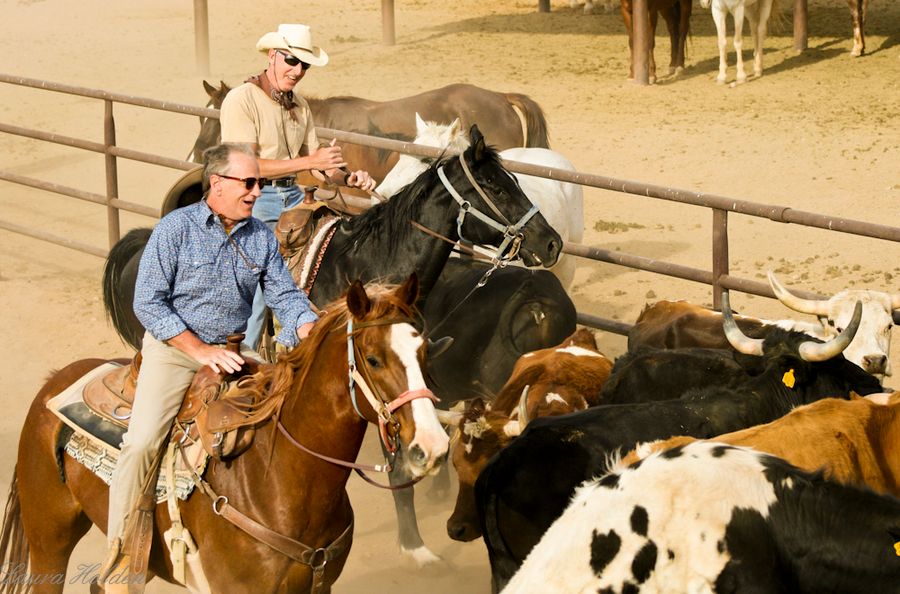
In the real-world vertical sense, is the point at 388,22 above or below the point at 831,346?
above

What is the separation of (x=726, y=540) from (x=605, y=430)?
1321 millimetres

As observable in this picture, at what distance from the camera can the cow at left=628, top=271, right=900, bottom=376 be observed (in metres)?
5.79

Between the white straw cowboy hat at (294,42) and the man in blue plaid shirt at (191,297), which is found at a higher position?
the white straw cowboy hat at (294,42)

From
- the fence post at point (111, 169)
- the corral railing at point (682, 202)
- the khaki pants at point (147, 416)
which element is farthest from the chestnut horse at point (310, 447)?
the fence post at point (111, 169)

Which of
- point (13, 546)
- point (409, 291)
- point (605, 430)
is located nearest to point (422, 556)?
point (605, 430)

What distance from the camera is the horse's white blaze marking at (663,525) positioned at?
133 inches

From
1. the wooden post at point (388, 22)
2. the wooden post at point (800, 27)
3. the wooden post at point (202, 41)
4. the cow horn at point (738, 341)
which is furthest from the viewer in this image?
the wooden post at point (388, 22)

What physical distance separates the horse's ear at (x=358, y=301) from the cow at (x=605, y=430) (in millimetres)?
899

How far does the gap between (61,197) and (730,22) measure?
39.2ft

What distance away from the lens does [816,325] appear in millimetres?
5992

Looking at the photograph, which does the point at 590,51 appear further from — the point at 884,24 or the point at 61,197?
the point at 61,197

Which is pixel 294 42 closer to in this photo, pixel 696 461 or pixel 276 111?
pixel 276 111

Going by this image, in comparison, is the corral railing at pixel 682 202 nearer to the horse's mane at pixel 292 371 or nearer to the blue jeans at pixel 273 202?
the blue jeans at pixel 273 202


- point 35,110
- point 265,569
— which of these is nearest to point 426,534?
point 265,569
